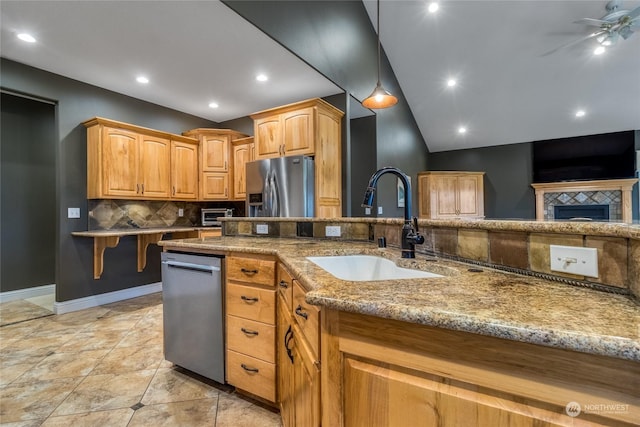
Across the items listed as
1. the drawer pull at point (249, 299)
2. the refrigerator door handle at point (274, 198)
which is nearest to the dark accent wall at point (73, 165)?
the refrigerator door handle at point (274, 198)

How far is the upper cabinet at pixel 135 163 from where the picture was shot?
10.7 ft

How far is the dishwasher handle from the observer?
1679 mm

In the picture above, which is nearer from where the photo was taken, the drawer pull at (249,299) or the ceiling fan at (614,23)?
the drawer pull at (249,299)

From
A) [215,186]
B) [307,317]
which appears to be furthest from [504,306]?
[215,186]

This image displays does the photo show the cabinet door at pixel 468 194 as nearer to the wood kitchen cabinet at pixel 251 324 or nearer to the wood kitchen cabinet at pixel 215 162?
the wood kitchen cabinet at pixel 215 162

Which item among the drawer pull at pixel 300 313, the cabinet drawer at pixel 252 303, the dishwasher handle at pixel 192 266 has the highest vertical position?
the dishwasher handle at pixel 192 266

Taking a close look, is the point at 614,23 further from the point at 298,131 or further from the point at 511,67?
the point at 298,131

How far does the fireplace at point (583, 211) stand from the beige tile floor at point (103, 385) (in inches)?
268

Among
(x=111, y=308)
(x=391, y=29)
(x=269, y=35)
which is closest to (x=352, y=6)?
(x=391, y=29)

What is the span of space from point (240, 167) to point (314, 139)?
1.60 metres

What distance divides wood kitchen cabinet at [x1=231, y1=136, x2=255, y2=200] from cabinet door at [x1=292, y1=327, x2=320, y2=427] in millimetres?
3540

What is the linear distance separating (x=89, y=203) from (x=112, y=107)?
1.22 m

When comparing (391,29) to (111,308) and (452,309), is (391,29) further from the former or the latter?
(111,308)

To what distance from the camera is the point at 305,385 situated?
0.93 m
